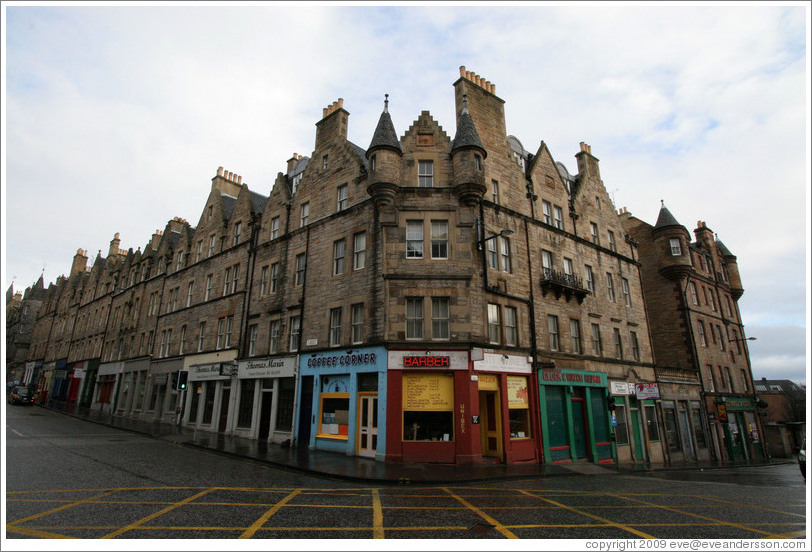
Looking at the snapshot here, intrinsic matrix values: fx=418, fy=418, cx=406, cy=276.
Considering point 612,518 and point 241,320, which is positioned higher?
point 241,320

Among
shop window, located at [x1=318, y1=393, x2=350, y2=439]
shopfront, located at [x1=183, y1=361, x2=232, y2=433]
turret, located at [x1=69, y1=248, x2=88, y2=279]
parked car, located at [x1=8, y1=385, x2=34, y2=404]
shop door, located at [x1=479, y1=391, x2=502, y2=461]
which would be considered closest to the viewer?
shop door, located at [x1=479, y1=391, x2=502, y2=461]

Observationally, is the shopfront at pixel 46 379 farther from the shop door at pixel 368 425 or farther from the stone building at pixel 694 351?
the stone building at pixel 694 351

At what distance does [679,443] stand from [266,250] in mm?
29414

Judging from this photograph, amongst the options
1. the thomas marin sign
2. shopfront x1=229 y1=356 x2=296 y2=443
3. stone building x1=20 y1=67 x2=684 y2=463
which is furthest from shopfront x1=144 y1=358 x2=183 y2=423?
the thomas marin sign

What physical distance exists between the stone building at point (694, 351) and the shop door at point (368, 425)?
1997cm

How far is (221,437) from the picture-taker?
2320 cm

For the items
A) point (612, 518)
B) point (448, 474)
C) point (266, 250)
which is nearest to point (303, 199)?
point (266, 250)

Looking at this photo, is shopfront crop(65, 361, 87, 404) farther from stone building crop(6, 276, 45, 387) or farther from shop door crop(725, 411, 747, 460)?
shop door crop(725, 411, 747, 460)

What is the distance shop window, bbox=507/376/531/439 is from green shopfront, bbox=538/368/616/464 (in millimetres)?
797

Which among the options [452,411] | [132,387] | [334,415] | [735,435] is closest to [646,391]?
[735,435]

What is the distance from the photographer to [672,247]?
33.5 meters

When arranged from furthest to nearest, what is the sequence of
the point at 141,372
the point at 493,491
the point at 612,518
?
the point at 141,372
the point at 493,491
the point at 612,518

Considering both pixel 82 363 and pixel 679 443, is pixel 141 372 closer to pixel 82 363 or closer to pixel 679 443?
pixel 82 363

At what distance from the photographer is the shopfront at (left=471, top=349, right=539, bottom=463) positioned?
18.0 meters
